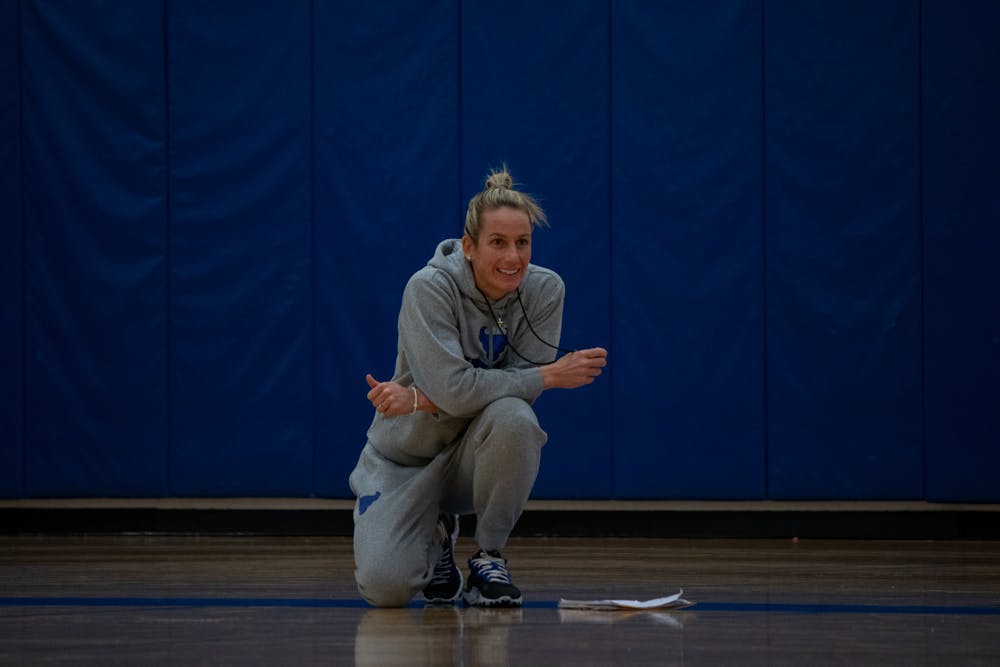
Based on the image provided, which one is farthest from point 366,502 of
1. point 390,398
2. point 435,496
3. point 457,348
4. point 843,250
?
point 843,250

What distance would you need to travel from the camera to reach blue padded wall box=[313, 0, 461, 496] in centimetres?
551

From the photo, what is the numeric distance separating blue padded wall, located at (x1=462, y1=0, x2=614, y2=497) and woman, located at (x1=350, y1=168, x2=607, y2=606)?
7.05 feet

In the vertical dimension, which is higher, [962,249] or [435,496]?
[962,249]

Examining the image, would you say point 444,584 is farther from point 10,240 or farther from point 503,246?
point 10,240

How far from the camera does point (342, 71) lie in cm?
555

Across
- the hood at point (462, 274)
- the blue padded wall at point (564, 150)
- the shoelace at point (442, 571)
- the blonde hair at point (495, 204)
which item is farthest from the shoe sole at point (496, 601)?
the blue padded wall at point (564, 150)

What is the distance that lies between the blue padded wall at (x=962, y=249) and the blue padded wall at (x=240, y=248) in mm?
2385

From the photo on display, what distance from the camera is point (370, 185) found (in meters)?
5.54

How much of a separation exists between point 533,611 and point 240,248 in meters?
2.98

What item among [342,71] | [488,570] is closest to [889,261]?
[342,71]

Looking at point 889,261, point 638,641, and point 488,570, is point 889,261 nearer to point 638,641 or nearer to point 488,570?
point 488,570

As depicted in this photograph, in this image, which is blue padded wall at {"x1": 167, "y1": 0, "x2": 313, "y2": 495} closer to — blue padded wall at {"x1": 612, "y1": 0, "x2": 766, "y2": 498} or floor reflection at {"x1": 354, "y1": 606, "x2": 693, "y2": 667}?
blue padded wall at {"x1": 612, "y1": 0, "x2": 766, "y2": 498}

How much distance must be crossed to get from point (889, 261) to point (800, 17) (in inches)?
38.9

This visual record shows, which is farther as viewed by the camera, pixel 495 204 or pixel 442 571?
pixel 442 571
